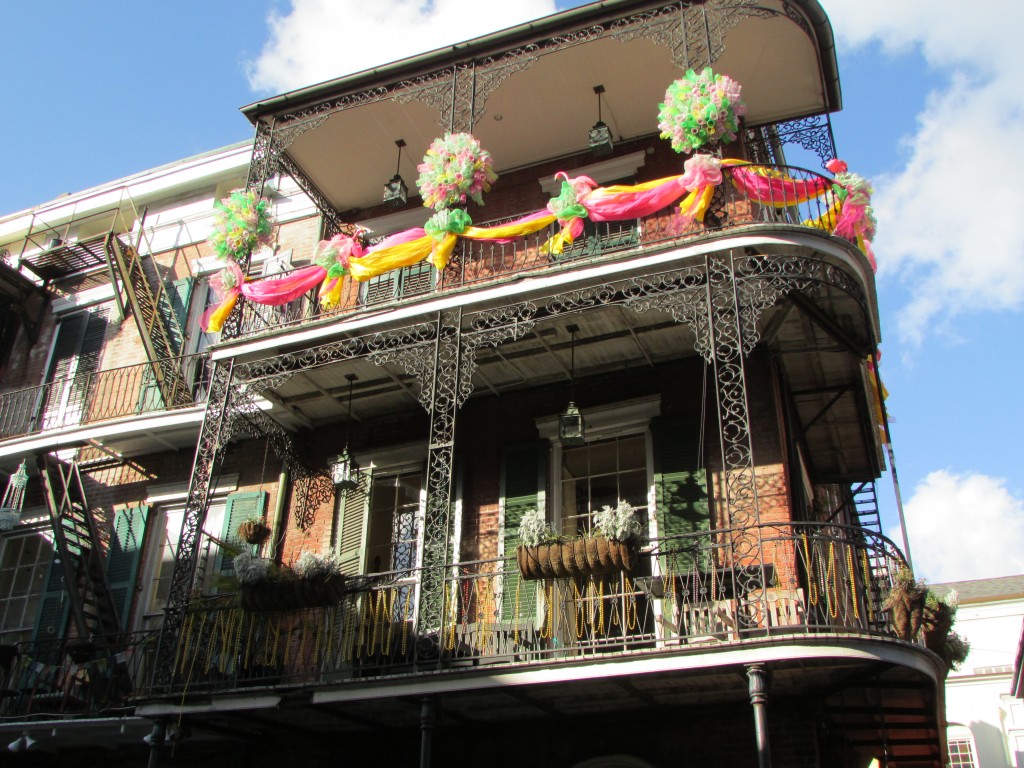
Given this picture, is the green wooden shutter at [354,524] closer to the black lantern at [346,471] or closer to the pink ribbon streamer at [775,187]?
the black lantern at [346,471]

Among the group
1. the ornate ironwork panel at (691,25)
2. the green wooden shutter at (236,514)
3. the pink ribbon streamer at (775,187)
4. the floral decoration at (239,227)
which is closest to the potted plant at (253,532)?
the green wooden shutter at (236,514)

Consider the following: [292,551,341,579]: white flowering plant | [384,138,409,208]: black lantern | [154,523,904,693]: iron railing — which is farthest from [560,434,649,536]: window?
[384,138,409,208]: black lantern

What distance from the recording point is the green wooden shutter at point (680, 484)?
1002 cm

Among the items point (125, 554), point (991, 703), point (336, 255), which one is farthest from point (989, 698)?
point (336, 255)

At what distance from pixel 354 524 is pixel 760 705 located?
572 cm

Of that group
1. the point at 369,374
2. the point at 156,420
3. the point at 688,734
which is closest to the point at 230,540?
the point at 156,420

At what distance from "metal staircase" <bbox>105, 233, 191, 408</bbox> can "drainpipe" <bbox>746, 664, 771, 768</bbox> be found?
27.7 ft

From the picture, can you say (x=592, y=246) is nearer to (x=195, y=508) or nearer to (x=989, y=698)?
(x=195, y=508)

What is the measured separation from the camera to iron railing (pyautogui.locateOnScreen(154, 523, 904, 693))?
840 centimetres

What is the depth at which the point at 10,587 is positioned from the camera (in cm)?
1382

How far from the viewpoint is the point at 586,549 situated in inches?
344

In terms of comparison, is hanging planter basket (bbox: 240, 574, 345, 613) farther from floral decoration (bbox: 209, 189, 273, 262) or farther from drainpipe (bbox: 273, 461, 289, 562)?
floral decoration (bbox: 209, 189, 273, 262)

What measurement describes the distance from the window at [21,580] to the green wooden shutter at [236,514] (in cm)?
292

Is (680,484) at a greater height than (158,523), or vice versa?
(158,523)
